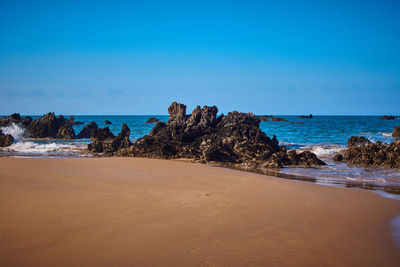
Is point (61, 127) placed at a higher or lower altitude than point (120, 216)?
higher

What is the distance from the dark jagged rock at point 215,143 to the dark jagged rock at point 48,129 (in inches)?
634

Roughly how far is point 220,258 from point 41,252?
1941mm

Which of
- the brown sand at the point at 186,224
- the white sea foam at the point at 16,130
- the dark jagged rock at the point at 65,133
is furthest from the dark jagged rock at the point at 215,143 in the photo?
the white sea foam at the point at 16,130

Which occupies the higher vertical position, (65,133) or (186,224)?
(65,133)

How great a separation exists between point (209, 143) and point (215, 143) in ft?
1.78

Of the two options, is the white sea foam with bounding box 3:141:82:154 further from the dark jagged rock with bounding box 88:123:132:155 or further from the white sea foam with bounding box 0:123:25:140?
the white sea foam with bounding box 0:123:25:140

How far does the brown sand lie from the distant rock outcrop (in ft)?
18.4

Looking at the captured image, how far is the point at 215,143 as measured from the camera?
14445mm

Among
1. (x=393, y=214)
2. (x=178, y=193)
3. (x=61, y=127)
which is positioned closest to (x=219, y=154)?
(x=178, y=193)

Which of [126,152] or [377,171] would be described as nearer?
[377,171]

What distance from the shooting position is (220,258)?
3.27 meters

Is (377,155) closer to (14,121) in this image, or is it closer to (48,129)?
(48,129)

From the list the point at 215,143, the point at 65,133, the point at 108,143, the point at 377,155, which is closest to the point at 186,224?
the point at 215,143

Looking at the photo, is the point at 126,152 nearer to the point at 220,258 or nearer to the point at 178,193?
the point at 178,193
